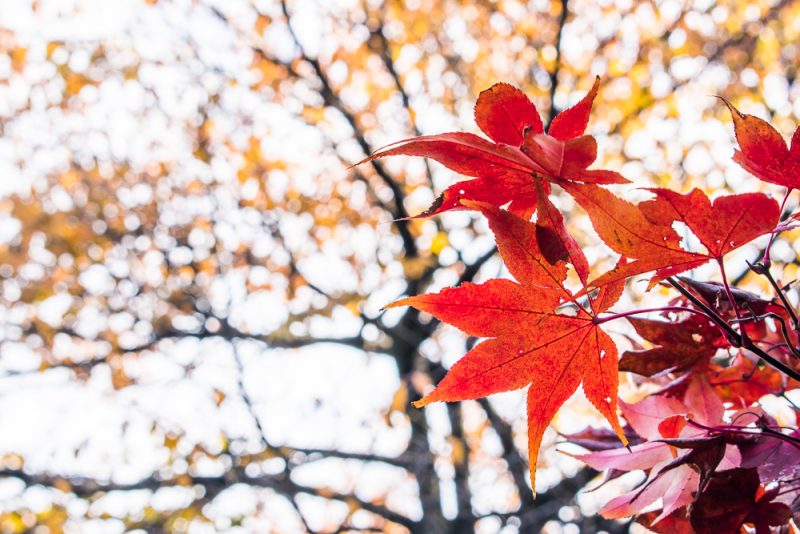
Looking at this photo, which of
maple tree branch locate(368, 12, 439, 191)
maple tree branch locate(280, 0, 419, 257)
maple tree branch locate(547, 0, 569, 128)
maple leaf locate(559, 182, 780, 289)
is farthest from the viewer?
maple tree branch locate(368, 12, 439, 191)

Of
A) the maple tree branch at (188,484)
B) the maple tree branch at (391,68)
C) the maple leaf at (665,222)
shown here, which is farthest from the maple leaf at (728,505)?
the maple tree branch at (391,68)

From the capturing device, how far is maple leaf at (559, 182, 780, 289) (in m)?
0.34

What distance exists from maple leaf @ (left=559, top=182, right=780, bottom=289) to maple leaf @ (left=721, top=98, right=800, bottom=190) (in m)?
0.04

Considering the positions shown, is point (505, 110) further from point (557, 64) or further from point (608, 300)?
point (557, 64)

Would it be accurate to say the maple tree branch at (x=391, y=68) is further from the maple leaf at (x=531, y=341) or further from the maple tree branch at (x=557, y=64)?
the maple leaf at (x=531, y=341)

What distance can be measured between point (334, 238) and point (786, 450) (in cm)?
278

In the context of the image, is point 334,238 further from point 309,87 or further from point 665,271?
point 665,271

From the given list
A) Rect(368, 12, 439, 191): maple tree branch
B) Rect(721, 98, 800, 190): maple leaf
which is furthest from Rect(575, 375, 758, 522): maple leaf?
Rect(368, 12, 439, 191): maple tree branch

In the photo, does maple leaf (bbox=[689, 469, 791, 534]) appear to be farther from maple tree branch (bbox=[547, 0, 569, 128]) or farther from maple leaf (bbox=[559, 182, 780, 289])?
maple tree branch (bbox=[547, 0, 569, 128])

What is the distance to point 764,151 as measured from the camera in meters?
0.36

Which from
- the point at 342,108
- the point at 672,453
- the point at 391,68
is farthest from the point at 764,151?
the point at 391,68

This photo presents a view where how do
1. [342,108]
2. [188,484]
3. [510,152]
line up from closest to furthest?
[510,152], [188,484], [342,108]

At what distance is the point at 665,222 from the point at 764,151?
2.7 inches

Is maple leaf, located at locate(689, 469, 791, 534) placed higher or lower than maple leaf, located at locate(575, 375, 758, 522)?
lower
